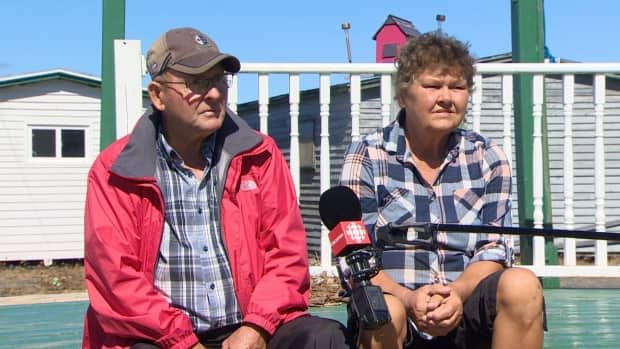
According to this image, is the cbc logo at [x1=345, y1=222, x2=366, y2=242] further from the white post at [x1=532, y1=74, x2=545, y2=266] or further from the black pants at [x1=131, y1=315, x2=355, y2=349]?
the white post at [x1=532, y1=74, x2=545, y2=266]

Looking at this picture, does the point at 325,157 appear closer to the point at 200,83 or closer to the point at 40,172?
the point at 200,83

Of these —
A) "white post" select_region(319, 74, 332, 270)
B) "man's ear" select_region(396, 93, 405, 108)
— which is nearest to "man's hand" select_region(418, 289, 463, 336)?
"man's ear" select_region(396, 93, 405, 108)

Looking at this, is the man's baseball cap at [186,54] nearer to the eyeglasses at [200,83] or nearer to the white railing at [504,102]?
the eyeglasses at [200,83]

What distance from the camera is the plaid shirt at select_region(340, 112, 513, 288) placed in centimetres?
268

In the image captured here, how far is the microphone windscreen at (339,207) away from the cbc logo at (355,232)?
0.12 feet

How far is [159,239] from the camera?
8.42 feet

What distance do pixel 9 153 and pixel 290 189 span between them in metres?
16.2

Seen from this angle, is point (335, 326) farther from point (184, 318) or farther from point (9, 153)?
point (9, 153)

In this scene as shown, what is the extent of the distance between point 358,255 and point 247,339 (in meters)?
0.53

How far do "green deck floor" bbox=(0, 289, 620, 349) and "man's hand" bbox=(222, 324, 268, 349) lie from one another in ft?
4.15

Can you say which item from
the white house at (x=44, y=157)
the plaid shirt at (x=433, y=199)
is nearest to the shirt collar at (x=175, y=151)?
the plaid shirt at (x=433, y=199)

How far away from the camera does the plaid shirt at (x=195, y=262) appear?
2564 millimetres

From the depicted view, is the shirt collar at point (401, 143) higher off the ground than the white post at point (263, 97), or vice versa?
the white post at point (263, 97)

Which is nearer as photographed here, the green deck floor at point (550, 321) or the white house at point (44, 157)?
the green deck floor at point (550, 321)
